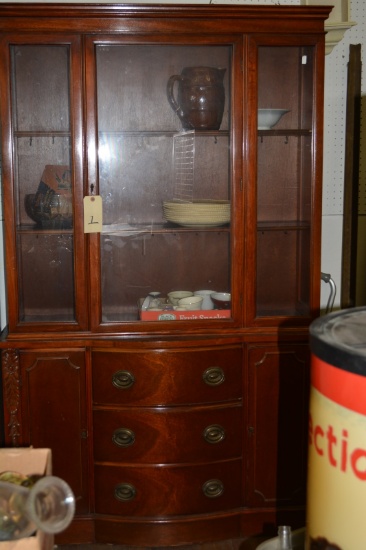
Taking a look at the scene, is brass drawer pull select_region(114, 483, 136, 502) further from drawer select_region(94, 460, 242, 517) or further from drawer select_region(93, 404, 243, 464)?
drawer select_region(93, 404, 243, 464)

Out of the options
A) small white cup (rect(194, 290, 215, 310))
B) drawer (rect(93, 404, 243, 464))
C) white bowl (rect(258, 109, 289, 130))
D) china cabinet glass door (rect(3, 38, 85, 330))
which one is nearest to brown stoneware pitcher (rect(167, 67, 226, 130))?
white bowl (rect(258, 109, 289, 130))

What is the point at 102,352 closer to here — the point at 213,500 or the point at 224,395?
the point at 224,395

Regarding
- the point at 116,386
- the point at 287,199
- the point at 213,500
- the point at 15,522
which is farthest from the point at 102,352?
the point at 15,522

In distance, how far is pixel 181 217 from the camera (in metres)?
2.62

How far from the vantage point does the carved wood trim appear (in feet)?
8.14

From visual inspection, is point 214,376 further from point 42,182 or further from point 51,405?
point 42,182

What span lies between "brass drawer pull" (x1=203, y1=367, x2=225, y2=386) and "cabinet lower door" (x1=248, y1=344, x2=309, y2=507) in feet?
0.39

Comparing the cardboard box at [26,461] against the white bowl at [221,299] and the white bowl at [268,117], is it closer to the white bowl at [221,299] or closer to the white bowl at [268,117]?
the white bowl at [221,299]

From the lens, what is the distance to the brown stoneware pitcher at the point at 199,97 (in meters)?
2.50

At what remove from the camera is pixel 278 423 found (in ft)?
8.61

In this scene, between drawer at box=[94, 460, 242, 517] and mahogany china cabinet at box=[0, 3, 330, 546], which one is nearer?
mahogany china cabinet at box=[0, 3, 330, 546]

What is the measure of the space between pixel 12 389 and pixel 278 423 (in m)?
1.04

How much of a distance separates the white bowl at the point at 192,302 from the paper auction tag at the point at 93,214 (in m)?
0.44

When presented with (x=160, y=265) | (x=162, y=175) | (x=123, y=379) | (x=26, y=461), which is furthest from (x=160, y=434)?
(x=26, y=461)
